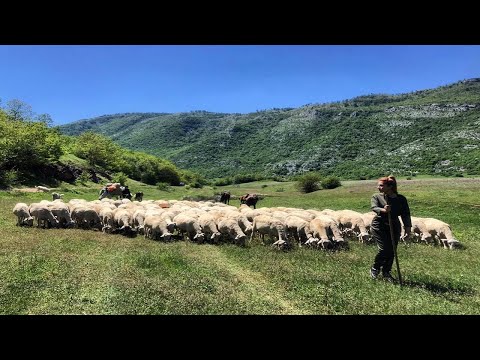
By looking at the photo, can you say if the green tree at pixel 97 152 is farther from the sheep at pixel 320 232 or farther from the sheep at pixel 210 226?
the sheep at pixel 320 232

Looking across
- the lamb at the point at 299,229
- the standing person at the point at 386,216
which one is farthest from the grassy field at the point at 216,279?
the lamb at the point at 299,229

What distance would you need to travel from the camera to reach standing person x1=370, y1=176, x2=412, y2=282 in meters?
11.1

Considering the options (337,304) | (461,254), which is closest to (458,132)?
(461,254)

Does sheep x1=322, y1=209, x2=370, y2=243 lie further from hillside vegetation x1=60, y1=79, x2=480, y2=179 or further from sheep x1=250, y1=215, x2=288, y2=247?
hillside vegetation x1=60, y1=79, x2=480, y2=179

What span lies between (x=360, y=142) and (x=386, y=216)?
127359mm

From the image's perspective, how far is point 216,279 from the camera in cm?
1090

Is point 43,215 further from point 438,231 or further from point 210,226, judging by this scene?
point 438,231

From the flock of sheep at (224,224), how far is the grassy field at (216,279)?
96 centimetres

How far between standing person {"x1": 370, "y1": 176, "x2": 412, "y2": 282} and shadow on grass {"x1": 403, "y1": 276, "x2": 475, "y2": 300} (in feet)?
2.16

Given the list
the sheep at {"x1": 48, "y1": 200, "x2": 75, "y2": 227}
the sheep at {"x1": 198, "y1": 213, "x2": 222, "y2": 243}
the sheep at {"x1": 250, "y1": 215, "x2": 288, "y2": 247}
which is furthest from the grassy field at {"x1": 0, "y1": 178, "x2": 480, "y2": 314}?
the sheep at {"x1": 48, "y1": 200, "x2": 75, "y2": 227}

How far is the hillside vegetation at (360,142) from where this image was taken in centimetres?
10199
